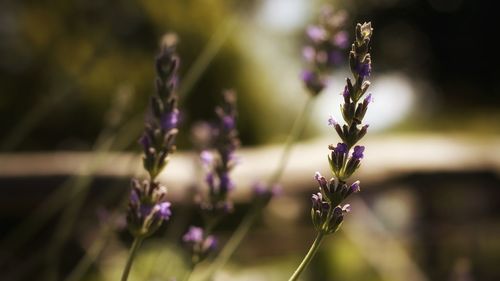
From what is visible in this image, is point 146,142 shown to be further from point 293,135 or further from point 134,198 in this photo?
point 293,135

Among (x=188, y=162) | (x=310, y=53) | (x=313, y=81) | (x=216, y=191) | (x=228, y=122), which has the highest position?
(x=188, y=162)

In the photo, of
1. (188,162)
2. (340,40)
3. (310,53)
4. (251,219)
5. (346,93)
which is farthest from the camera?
(188,162)

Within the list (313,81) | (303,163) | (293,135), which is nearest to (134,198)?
(293,135)

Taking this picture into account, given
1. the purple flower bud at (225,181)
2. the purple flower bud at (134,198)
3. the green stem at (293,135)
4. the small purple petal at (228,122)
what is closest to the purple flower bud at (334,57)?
the green stem at (293,135)

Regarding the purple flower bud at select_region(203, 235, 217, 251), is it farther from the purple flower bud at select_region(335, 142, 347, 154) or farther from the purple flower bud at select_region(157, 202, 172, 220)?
the purple flower bud at select_region(335, 142, 347, 154)

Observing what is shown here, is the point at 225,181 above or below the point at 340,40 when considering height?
below

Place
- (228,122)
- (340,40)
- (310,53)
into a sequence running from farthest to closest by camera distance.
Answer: (310,53), (340,40), (228,122)

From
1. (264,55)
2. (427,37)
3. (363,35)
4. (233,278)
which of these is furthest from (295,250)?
(427,37)

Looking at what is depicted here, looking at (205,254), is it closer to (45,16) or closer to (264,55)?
(45,16)
